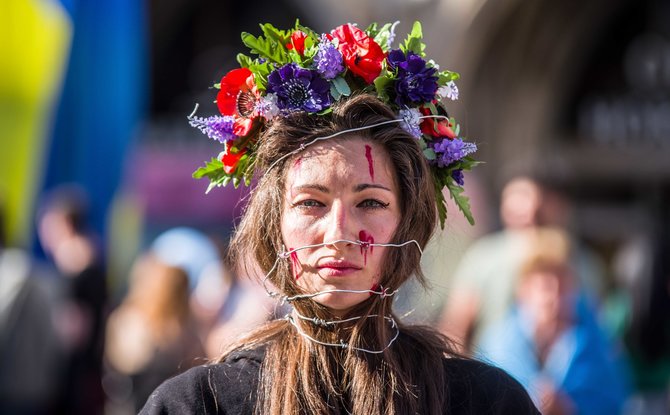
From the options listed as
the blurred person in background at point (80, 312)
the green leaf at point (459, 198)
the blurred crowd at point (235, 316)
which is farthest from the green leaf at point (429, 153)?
the blurred person in background at point (80, 312)

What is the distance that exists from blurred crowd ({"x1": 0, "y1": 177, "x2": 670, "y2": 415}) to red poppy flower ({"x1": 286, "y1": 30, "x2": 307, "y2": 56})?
2.16m

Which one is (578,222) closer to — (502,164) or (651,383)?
(502,164)

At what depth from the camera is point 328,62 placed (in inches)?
102

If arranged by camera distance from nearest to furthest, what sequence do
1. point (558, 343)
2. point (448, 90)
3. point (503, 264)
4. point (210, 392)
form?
1. point (210, 392)
2. point (448, 90)
3. point (558, 343)
4. point (503, 264)

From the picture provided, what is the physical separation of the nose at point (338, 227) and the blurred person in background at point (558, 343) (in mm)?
2389

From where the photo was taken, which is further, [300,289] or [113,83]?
[113,83]

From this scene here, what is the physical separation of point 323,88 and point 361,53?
14 centimetres

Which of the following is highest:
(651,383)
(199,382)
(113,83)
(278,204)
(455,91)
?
(113,83)

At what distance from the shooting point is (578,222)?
12.6 metres

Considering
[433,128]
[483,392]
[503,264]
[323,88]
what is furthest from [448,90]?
[503,264]

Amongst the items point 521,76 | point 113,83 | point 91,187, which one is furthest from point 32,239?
point 521,76

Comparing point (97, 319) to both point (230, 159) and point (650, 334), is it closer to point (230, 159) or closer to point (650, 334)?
point (650, 334)

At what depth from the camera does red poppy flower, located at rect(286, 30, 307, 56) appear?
267 centimetres

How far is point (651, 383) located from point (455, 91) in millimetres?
4110
